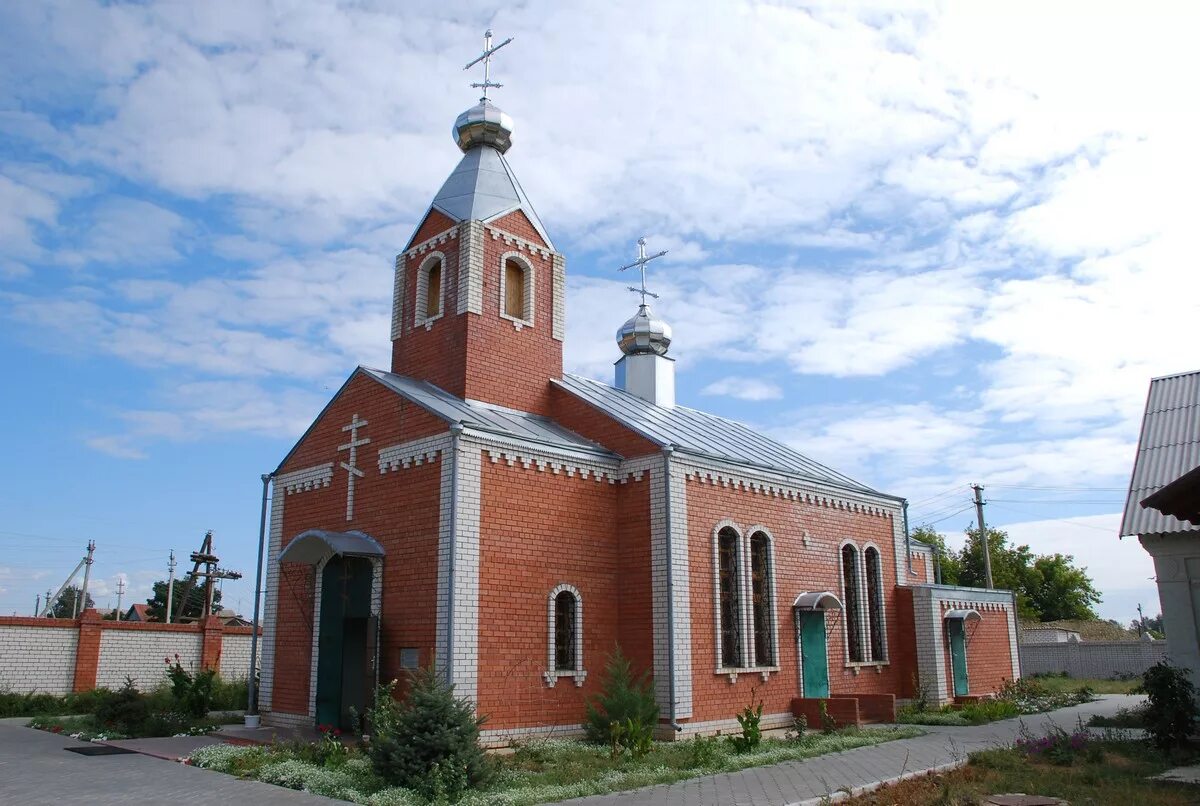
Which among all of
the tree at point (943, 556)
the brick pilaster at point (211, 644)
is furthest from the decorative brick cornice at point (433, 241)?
the tree at point (943, 556)

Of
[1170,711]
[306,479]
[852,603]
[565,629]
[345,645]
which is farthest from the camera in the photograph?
[852,603]

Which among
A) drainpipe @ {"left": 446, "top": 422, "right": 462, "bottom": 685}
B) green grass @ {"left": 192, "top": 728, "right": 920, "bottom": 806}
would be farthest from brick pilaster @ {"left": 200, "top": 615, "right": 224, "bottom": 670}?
drainpipe @ {"left": 446, "top": 422, "right": 462, "bottom": 685}

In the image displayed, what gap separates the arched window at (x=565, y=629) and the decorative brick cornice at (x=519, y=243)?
593cm

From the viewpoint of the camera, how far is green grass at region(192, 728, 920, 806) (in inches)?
340

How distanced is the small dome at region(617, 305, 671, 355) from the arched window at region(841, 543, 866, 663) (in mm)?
5327

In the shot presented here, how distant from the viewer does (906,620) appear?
1789 centimetres

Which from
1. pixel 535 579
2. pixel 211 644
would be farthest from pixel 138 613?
pixel 535 579

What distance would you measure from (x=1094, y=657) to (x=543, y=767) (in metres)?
24.2

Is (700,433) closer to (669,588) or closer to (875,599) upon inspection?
(669,588)

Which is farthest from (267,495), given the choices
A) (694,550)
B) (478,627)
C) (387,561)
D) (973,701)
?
(973,701)

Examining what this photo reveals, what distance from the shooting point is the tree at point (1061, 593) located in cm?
4353

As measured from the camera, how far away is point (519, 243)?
15.7 meters

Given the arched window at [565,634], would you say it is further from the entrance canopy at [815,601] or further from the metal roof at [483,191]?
the metal roof at [483,191]

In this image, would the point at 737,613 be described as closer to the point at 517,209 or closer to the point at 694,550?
the point at 694,550
